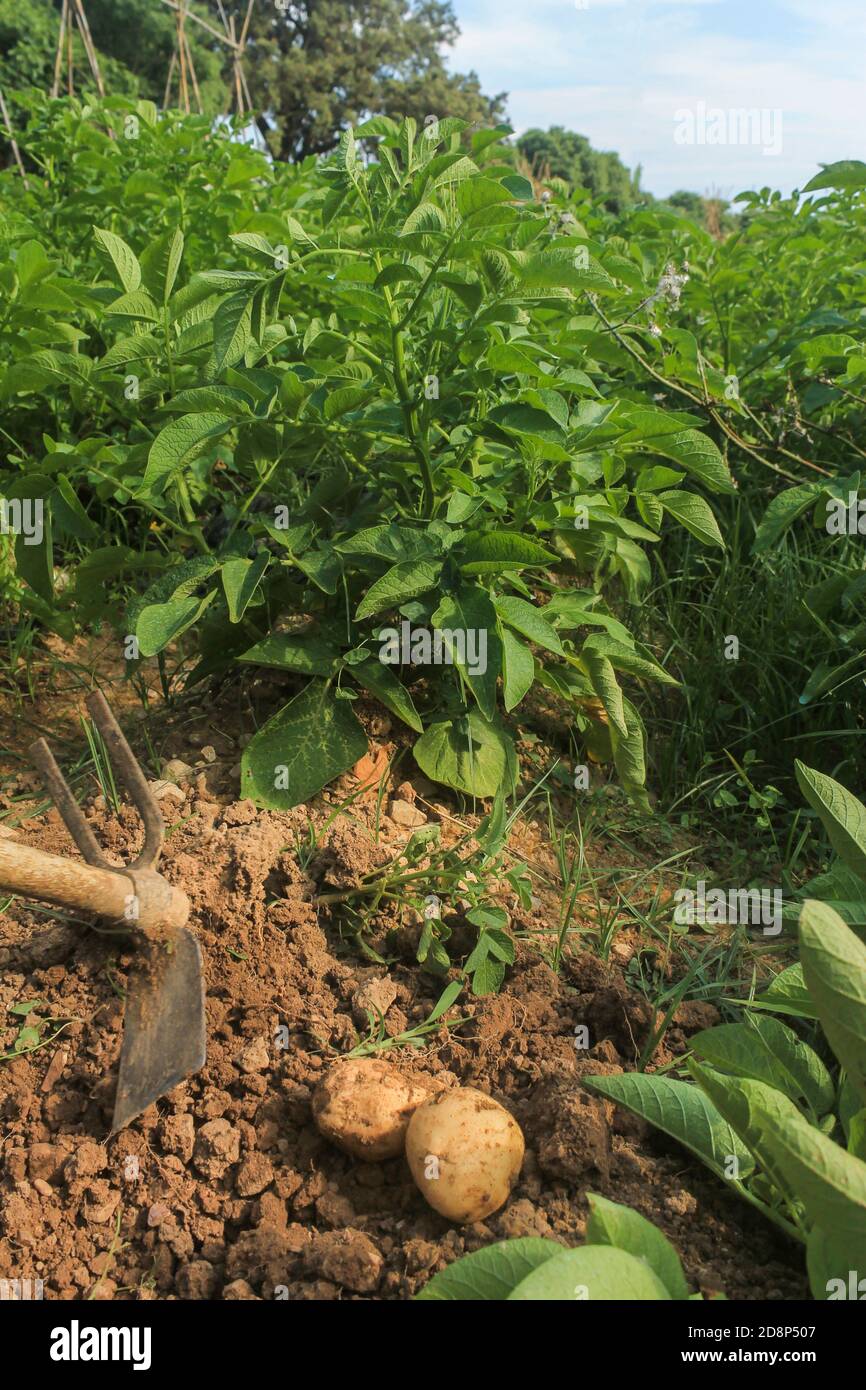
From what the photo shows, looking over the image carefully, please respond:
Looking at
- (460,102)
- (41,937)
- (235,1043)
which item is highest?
(460,102)

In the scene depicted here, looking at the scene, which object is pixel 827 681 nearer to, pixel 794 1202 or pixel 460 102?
pixel 794 1202

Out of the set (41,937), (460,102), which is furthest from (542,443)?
(460,102)

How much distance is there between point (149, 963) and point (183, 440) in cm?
92

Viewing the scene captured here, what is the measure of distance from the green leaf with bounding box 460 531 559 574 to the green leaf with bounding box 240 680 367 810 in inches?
16.4

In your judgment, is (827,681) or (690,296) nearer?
(827,681)

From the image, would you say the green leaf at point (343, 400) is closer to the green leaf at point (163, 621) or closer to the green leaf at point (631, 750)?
the green leaf at point (163, 621)

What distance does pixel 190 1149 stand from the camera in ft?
5.15

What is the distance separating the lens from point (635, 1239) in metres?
1.15

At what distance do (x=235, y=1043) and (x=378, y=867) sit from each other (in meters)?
0.44

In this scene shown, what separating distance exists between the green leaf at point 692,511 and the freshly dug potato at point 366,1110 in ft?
4.29

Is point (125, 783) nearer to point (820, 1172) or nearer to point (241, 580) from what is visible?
point (241, 580)

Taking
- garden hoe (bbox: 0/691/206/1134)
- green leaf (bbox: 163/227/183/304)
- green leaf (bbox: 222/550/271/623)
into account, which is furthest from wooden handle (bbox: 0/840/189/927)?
green leaf (bbox: 163/227/183/304)

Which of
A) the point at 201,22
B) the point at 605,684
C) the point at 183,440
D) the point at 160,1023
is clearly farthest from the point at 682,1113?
the point at 201,22

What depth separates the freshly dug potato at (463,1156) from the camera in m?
1.41
